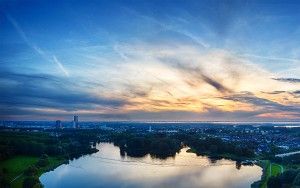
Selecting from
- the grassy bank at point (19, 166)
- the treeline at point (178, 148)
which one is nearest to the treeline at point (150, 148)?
the treeline at point (178, 148)

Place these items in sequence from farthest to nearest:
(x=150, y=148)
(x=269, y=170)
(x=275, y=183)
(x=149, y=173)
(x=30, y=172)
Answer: (x=150, y=148) → (x=149, y=173) → (x=269, y=170) → (x=30, y=172) → (x=275, y=183)

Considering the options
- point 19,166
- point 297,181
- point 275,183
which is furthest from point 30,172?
point 297,181

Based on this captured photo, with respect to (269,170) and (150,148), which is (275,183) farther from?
(150,148)

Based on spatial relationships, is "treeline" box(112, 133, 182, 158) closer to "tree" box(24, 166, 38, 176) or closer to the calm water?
the calm water

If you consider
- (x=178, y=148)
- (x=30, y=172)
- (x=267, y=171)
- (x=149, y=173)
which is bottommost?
(x=149, y=173)

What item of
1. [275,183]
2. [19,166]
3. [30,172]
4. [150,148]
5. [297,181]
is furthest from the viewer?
[150,148]

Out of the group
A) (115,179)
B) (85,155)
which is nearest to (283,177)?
(115,179)

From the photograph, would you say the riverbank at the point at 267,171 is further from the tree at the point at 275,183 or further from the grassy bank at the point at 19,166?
the grassy bank at the point at 19,166
